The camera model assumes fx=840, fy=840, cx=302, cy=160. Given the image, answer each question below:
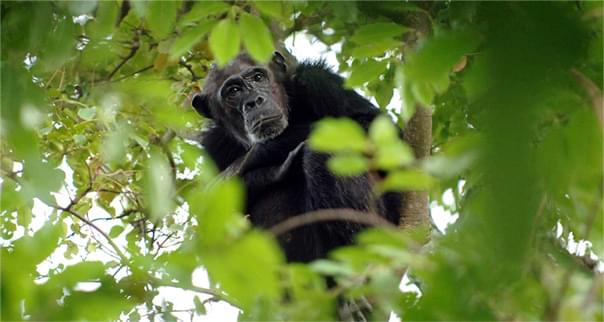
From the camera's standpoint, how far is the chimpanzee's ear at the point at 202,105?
573 centimetres

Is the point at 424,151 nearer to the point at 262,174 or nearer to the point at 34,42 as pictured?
the point at 262,174

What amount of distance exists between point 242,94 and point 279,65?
33 cm

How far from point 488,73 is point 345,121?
590mm

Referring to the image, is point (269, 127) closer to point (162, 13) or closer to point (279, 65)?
point (279, 65)

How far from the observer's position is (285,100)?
559 cm

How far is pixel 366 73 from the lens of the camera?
10.2ft

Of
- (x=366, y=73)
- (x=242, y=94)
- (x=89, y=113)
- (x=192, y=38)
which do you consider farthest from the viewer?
(x=242, y=94)

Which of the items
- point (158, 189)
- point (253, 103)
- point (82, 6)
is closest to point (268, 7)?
point (82, 6)

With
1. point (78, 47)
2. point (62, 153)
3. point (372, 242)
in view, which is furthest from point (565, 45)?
point (62, 153)

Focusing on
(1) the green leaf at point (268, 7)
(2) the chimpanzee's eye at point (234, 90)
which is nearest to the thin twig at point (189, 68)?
(2) the chimpanzee's eye at point (234, 90)

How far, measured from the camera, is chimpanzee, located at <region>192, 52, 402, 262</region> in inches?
182

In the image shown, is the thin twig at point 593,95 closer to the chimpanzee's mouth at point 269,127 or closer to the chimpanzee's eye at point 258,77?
the chimpanzee's mouth at point 269,127

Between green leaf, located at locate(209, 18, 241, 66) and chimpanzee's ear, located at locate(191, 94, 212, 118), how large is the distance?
330 cm

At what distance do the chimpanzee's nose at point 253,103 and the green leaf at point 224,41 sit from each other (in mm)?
3010
